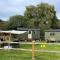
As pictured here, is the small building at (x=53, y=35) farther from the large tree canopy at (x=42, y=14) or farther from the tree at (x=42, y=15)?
the large tree canopy at (x=42, y=14)

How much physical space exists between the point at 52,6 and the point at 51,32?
2120 cm

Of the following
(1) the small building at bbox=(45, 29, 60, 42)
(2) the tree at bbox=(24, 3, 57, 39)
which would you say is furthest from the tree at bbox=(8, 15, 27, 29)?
(1) the small building at bbox=(45, 29, 60, 42)

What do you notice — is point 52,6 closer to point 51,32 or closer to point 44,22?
point 44,22

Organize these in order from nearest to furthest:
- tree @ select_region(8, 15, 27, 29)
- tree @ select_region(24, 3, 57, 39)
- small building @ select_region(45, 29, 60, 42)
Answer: small building @ select_region(45, 29, 60, 42), tree @ select_region(8, 15, 27, 29), tree @ select_region(24, 3, 57, 39)

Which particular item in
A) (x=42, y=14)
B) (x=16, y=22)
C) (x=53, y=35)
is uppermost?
(x=42, y=14)

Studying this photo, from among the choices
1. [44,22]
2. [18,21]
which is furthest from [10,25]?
[44,22]

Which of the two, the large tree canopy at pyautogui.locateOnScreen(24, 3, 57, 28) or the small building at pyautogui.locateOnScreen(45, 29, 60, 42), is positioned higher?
the large tree canopy at pyautogui.locateOnScreen(24, 3, 57, 28)

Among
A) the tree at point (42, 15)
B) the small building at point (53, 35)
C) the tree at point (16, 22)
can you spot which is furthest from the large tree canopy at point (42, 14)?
the small building at point (53, 35)

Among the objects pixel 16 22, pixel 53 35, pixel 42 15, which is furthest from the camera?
pixel 42 15

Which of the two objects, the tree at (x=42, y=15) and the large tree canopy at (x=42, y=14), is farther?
the large tree canopy at (x=42, y=14)

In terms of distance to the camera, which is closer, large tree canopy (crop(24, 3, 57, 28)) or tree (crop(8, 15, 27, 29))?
tree (crop(8, 15, 27, 29))

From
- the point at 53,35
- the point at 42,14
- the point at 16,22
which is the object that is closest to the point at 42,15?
the point at 42,14

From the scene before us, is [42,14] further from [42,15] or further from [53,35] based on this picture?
[53,35]

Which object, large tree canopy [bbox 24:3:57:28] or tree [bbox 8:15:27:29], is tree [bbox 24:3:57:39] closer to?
large tree canopy [bbox 24:3:57:28]
